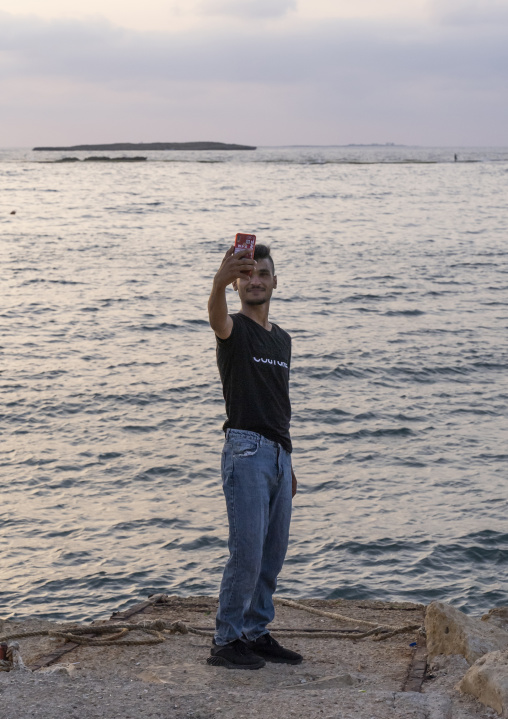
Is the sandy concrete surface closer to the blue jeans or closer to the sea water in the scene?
the blue jeans

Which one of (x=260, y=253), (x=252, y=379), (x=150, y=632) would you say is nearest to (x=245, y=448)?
(x=252, y=379)

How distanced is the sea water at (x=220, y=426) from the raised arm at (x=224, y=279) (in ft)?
14.3

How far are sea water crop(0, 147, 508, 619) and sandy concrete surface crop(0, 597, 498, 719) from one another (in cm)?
232

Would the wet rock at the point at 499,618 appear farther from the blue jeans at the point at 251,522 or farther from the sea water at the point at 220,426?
the blue jeans at the point at 251,522

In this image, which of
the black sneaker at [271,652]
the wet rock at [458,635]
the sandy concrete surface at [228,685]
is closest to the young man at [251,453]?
the black sneaker at [271,652]

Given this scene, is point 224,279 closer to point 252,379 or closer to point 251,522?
point 252,379

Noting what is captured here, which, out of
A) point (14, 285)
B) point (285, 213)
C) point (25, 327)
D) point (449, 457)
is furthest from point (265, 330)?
point (285, 213)

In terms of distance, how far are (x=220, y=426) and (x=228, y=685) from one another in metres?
8.47

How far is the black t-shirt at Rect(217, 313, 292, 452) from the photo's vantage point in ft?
16.3

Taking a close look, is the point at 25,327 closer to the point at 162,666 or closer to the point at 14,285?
the point at 14,285

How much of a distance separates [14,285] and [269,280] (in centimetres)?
2344

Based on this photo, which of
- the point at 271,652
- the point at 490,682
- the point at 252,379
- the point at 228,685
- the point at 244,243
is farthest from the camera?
the point at 271,652

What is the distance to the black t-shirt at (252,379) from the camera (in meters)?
A: 4.95

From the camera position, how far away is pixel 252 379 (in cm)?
497
